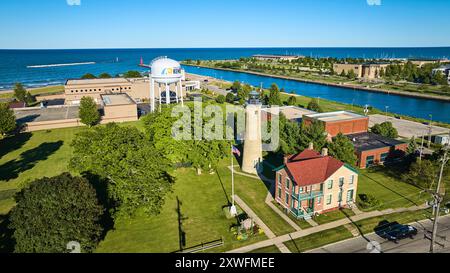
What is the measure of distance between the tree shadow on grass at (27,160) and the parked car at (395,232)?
55364mm

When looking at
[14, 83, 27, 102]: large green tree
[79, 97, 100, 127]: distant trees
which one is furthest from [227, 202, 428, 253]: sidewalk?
[14, 83, 27, 102]: large green tree

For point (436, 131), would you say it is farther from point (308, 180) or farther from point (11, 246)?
point (11, 246)

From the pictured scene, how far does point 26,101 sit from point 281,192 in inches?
4339

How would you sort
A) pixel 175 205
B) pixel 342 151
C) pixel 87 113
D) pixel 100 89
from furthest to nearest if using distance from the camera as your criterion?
pixel 100 89 < pixel 87 113 < pixel 342 151 < pixel 175 205

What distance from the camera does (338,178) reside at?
38969 mm

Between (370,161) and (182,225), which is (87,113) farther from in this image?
(370,161)

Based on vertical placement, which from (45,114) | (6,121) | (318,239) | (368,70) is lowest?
(318,239)

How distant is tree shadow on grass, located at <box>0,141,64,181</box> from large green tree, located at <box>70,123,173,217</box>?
20.7m

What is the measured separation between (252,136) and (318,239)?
20923mm

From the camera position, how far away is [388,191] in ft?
147

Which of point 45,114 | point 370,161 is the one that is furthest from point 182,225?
point 45,114

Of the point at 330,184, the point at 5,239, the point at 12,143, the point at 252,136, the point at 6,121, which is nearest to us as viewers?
the point at 5,239

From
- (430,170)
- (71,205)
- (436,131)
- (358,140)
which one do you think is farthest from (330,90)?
(71,205)

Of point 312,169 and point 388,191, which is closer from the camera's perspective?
point 312,169
